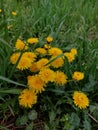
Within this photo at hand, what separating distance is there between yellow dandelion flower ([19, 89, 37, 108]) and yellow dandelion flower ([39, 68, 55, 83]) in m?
0.12

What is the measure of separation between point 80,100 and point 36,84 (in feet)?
1.00

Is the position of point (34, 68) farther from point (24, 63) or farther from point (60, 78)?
point (60, 78)

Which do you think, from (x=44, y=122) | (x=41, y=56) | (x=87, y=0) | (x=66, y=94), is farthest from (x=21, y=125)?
(x=87, y=0)

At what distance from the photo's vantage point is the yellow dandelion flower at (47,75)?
2.16 meters

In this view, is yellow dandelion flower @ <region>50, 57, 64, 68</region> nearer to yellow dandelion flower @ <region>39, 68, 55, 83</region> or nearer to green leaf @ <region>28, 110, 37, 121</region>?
yellow dandelion flower @ <region>39, 68, 55, 83</region>

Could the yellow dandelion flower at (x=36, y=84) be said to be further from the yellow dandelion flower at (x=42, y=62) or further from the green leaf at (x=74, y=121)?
the green leaf at (x=74, y=121)

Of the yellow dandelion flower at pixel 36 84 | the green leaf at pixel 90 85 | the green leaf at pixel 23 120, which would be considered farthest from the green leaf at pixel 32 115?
Answer: the green leaf at pixel 90 85

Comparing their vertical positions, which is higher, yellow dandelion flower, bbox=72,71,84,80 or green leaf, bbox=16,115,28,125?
yellow dandelion flower, bbox=72,71,84,80

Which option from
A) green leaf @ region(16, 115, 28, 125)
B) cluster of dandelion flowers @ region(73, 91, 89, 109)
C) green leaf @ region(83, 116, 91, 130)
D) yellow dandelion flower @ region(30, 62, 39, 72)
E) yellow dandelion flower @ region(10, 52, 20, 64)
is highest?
yellow dandelion flower @ region(10, 52, 20, 64)

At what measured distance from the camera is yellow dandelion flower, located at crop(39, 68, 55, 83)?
2.16 meters

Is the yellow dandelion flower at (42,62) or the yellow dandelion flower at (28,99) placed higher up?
the yellow dandelion flower at (42,62)

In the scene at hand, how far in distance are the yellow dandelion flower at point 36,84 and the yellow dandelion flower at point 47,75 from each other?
0.03m

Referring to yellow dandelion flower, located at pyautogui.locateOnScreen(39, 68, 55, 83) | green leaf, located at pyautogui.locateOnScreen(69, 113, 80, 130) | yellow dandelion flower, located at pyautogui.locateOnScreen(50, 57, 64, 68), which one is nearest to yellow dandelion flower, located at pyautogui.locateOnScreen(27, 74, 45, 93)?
Answer: yellow dandelion flower, located at pyautogui.locateOnScreen(39, 68, 55, 83)

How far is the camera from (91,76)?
93.5 inches
